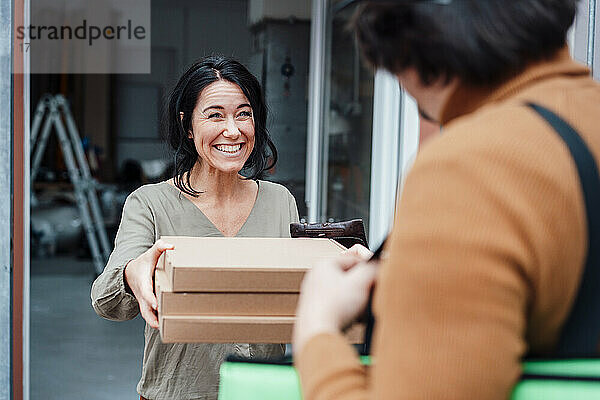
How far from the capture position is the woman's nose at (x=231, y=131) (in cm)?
167

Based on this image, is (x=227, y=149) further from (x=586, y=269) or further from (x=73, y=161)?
(x=73, y=161)

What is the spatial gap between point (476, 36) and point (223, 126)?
1.08 m

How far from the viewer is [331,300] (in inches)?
28.4

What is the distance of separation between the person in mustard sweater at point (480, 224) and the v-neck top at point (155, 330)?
3.02ft

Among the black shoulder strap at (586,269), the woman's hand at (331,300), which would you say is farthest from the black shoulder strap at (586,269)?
the woman's hand at (331,300)

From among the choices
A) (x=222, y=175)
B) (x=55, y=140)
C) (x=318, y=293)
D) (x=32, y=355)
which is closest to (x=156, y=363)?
(x=222, y=175)

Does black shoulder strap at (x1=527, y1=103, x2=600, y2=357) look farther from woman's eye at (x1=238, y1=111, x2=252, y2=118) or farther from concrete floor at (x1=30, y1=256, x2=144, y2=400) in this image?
concrete floor at (x1=30, y1=256, x2=144, y2=400)

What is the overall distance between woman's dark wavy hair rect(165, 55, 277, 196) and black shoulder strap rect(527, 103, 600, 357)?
115cm

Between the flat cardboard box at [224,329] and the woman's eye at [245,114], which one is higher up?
the woman's eye at [245,114]

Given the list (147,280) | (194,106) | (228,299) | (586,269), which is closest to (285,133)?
(194,106)

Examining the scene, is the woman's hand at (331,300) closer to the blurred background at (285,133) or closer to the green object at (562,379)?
the green object at (562,379)

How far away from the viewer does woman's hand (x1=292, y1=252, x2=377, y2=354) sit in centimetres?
71

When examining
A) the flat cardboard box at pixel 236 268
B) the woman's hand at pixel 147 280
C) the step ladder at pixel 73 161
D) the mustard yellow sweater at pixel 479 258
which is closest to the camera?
the mustard yellow sweater at pixel 479 258

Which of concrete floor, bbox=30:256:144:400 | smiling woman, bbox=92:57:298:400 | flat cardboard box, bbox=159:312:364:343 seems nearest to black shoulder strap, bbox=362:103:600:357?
flat cardboard box, bbox=159:312:364:343
